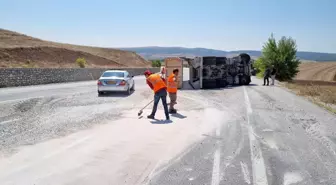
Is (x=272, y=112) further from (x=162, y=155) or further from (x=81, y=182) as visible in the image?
(x=81, y=182)

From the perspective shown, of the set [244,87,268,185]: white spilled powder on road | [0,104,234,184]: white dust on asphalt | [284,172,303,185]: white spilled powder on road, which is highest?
[0,104,234,184]: white dust on asphalt

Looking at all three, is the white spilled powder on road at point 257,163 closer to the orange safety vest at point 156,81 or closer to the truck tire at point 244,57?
the orange safety vest at point 156,81

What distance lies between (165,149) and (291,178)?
2623 millimetres

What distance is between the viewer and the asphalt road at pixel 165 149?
17.1 feet

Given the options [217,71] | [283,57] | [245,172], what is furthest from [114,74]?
[283,57]

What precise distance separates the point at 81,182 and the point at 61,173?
51 centimetres

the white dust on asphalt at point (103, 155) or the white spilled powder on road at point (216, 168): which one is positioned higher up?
the white dust on asphalt at point (103, 155)

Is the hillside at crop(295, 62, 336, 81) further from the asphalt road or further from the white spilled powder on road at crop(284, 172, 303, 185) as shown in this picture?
the white spilled powder on road at crop(284, 172, 303, 185)

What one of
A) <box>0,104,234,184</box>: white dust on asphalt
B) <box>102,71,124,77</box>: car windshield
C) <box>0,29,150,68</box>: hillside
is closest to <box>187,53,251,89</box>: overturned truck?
<box>102,71,124,77</box>: car windshield

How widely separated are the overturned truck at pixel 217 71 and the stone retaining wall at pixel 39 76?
12.6 metres

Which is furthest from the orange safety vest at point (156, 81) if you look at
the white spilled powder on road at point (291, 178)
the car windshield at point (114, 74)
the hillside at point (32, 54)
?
the hillside at point (32, 54)

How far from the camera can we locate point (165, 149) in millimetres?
6895

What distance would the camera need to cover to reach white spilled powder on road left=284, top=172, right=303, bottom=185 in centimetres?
505

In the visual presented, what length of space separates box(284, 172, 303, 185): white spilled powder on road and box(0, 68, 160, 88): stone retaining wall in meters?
22.5
